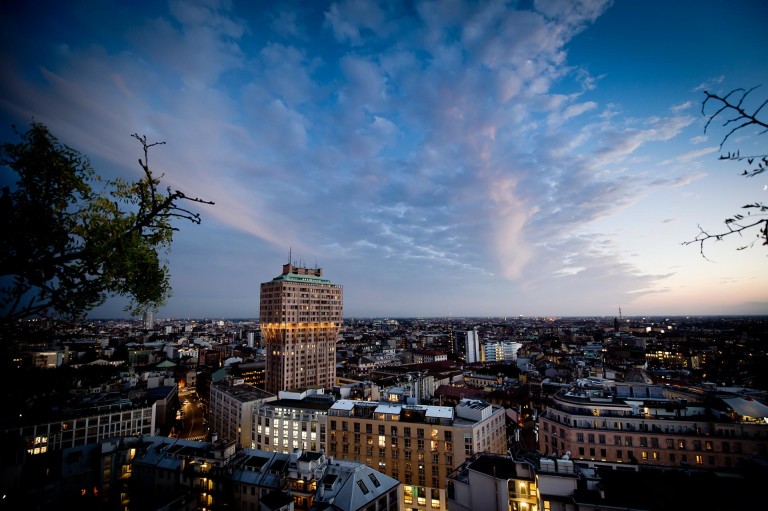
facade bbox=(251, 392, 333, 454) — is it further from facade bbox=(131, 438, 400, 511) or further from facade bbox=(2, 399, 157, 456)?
facade bbox=(2, 399, 157, 456)

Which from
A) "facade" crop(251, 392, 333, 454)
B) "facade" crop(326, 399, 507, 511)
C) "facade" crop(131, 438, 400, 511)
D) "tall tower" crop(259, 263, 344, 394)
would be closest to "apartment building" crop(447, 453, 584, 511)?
"facade" crop(131, 438, 400, 511)

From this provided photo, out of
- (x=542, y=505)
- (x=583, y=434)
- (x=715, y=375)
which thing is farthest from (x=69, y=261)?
(x=715, y=375)

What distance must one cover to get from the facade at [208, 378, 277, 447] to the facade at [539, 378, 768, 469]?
47324 mm

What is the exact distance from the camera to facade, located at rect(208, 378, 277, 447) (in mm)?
63344

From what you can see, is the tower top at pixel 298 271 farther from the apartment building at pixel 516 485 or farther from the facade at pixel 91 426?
the apartment building at pixel 516 485

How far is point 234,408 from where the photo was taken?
66.1m

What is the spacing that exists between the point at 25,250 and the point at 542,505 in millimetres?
36398

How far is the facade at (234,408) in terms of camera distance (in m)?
63.3

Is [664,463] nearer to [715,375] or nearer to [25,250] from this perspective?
[25,250]

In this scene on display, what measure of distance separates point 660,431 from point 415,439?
2983 cm

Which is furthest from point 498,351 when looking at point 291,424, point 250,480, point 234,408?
point 250,480

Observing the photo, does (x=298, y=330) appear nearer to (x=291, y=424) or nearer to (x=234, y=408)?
(x=234, y=408)

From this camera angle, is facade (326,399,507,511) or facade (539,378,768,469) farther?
facade (326,399,507,511)

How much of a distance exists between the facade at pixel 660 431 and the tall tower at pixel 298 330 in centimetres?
5794
